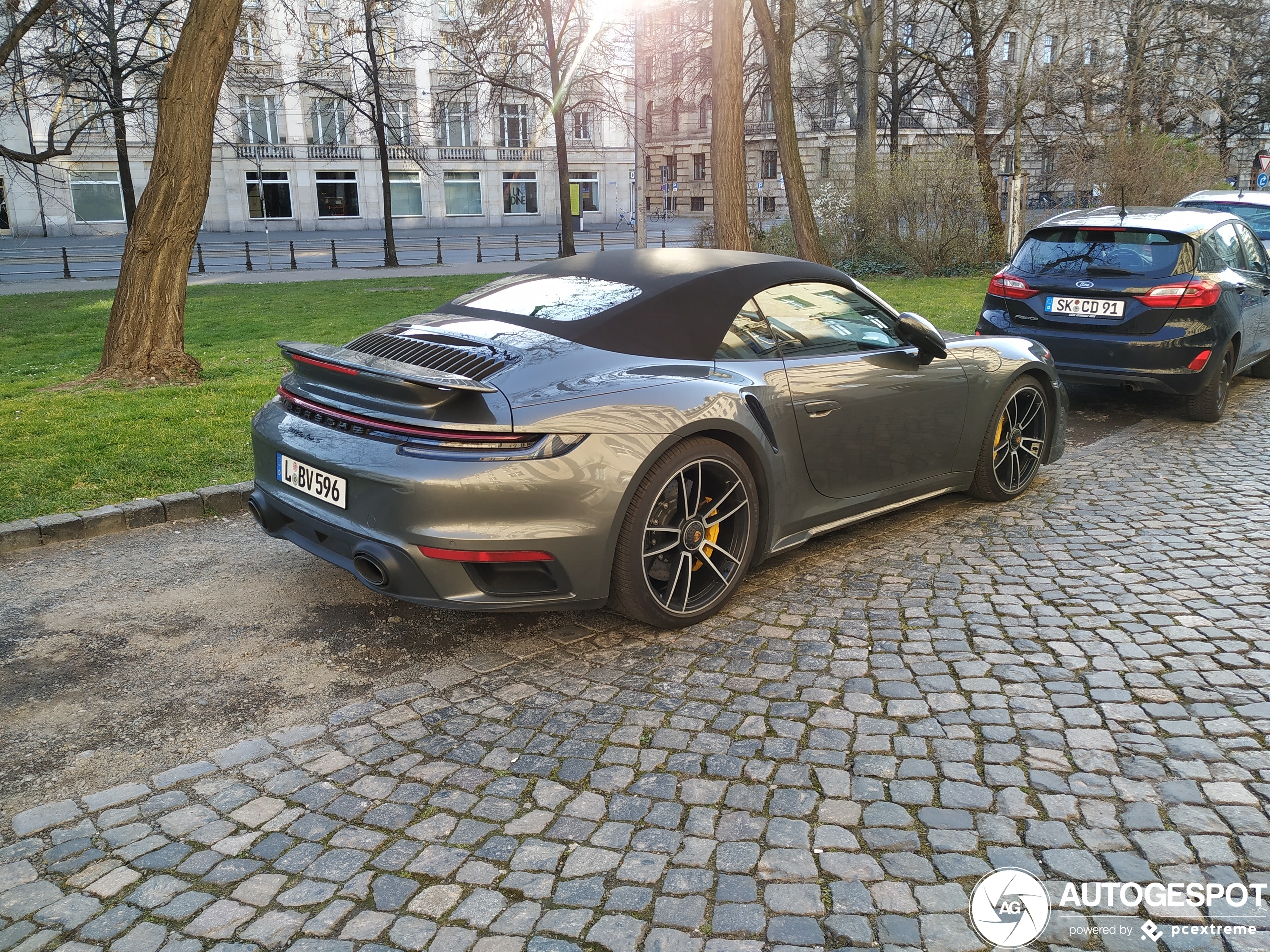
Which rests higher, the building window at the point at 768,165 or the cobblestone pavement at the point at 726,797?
the building window at the point at 768,165

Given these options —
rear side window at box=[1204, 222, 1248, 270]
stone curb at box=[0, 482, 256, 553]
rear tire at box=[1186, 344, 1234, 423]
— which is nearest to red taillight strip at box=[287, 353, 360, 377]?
stone curb at box=[0, 482, 256, 553]

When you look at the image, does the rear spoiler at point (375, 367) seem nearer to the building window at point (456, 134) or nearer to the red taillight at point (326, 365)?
the red taillight at point (326, 365)

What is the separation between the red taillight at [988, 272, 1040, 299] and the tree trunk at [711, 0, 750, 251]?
17.0ft

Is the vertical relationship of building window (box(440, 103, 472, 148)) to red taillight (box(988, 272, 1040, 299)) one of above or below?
above

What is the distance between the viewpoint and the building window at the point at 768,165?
5706 centimetres

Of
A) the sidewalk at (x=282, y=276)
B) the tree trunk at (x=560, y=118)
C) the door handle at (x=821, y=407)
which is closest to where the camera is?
the door handle at (x=821, y=407)

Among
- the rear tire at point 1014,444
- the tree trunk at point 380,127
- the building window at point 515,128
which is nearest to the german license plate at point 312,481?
the rear tire at point 1014,444

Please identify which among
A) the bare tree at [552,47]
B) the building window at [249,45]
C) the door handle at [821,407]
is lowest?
the door handle at [821,407]

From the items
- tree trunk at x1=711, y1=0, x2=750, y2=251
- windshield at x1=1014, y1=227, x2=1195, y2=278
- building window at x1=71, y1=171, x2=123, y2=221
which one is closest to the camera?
windshield at x1=1014, y1=227, x2=1195, y2=278

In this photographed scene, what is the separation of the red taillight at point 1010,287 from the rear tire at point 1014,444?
95.3 inches

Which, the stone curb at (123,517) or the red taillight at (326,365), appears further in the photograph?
the stone curb at (123,517)

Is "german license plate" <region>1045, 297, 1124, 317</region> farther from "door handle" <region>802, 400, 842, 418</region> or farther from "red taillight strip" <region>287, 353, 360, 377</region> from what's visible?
"red taillight strip" <region>287, 353, 360, 377</region>

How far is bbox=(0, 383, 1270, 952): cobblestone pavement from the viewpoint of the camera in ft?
8.45

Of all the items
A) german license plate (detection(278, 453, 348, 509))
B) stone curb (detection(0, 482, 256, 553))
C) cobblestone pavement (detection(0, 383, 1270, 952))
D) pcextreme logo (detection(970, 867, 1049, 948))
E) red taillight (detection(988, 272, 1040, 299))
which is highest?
red taillight (detection(988, 272, 1040, 299))
